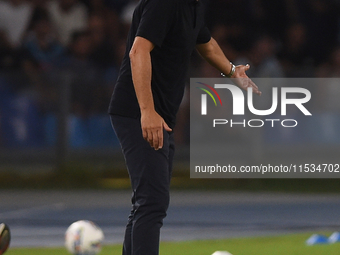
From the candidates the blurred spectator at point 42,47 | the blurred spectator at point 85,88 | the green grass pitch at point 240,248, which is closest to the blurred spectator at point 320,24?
the blurred spectator at point 85,88

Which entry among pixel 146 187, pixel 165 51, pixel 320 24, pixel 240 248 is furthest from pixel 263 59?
pixel 146 187

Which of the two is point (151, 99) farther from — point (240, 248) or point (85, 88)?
point (85, 88)

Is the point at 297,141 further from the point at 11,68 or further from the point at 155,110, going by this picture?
the point at 155,110

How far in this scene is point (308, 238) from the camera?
742 cm

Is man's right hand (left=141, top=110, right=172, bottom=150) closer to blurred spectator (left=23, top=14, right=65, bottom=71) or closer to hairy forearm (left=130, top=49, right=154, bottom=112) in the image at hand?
hairy forearm (left=130, top=49, right=154, bottom=112)

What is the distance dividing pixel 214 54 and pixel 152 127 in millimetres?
1222

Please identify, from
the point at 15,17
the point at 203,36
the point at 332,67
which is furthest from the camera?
the point at 15,17

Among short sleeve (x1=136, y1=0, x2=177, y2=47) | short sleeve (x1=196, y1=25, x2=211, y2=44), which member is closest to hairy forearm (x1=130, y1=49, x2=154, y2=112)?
short sleeve (x1=136, y1=0, x2=177, y2=47)

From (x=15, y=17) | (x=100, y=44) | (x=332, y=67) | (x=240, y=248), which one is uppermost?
(x=15, y=17)

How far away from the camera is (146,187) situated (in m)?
4.22

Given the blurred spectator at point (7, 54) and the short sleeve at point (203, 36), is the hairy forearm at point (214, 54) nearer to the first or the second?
the short sleeve at point (203, 36)

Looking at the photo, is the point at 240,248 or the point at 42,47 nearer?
the point at 240,248

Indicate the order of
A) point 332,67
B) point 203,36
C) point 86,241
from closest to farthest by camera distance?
point 203,36 → point 86,241 → point 332,67

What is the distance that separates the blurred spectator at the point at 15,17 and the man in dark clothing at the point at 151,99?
Result: 8.69m
